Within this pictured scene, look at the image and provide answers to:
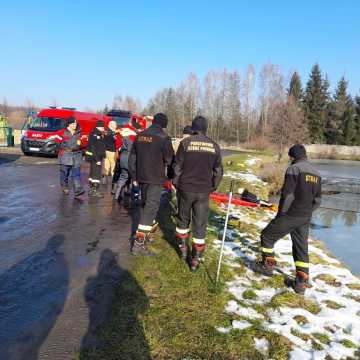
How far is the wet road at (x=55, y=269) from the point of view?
3.36 meters

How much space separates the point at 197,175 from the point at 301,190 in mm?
1502

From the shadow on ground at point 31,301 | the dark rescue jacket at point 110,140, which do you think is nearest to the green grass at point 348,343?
the shadow on ground at point 31,301

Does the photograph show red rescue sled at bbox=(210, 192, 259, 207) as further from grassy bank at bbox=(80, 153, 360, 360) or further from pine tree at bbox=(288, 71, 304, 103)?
pine tree at bbox=(288, 71, 304, 103)

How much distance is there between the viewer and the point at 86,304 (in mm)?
4004

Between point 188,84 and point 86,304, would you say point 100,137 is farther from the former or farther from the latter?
point 188,84

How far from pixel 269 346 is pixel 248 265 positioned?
89.9 inches

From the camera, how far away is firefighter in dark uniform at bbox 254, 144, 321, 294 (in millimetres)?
4961

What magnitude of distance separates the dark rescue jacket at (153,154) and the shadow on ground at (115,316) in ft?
5.07

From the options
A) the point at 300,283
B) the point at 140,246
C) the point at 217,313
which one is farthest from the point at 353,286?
the point at 140,246

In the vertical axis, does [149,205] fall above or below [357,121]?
below

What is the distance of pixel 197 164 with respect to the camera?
5.25m

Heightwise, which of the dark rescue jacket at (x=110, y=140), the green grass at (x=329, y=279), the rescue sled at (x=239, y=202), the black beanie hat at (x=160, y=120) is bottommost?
the green grass at (x=329, y=279)

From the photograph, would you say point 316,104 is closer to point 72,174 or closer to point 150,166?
point 72,174

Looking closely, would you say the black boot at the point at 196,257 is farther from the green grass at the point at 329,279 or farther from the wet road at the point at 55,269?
the green grass at the point at 329,279
